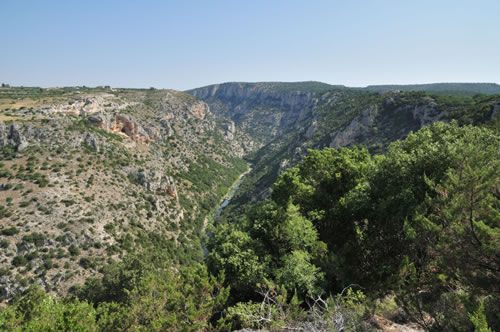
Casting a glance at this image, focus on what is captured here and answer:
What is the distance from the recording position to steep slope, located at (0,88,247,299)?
39219 millimetres

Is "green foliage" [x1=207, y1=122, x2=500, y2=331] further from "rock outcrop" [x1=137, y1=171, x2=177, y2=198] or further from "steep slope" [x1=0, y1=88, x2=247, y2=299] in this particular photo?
"rock outcrop" [x1=137, y1=171, x2=177, y2=198]

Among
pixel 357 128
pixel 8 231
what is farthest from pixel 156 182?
pixel 357 128

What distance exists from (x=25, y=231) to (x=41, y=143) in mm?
31824

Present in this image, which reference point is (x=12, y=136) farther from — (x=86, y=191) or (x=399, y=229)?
(x=399, y=229)

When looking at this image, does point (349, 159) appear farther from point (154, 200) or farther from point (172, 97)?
point (172, 97)

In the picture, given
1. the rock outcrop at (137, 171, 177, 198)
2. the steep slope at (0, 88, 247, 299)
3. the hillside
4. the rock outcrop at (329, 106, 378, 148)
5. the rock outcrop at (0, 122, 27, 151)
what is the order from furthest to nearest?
the rock outcrop at (329, 106, 378, 148)
the rock outcrop at (137, 171, 177, 198)
the rock outcrop at (0, 122, 27, 151)
the steep slope at (0, 88, 247, 299)
the hillside

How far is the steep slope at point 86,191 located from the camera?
129ft

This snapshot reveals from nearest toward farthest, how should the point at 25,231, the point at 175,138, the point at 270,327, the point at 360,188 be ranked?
the point at 270,327 < the point at 360,188 < the point at 25,231 < the point at 175,138

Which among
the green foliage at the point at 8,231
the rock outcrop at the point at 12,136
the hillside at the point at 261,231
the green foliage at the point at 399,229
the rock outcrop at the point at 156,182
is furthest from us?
the rock outcrop at the point at 156,182

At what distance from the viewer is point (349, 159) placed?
74.6 ft

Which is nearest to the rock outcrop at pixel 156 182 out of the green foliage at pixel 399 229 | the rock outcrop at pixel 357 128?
the green foliage at pixel 399 229

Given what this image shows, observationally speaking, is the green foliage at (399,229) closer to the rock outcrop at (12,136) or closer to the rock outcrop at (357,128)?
the rock outcrop at (12,136)

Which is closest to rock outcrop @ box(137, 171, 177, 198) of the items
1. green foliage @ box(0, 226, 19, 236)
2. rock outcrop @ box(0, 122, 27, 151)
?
rock outcrop @ box(0, 122, 27, 151)

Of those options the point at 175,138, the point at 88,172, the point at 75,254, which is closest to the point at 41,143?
the point at 88,172
